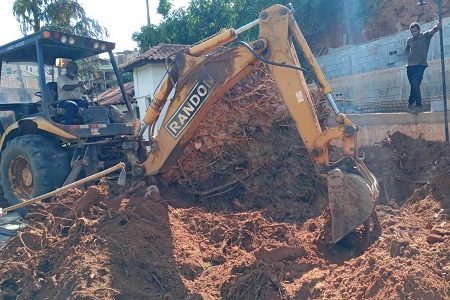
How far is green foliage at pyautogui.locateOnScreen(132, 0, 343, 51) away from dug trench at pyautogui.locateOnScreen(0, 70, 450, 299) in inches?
541

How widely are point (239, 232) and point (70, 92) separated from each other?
3.28 meters

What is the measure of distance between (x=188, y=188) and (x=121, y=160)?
1140 millimetres

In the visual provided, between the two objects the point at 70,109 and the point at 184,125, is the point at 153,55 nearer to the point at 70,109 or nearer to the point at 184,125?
the point at 70,109

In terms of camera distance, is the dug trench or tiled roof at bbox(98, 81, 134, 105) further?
tiled roof at bbox(98, 81, 134, 105)

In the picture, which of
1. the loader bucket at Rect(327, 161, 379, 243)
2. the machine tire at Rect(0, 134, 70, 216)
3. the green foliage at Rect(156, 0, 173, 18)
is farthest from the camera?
the green foliage at Rect(156, 0, 173, 18)

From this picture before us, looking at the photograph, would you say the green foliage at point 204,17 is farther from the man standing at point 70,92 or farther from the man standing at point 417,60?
the man standing at point 70,92

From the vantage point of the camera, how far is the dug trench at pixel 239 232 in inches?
147

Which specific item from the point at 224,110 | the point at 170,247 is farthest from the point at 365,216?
the point at 224,110

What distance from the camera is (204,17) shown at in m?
20.1

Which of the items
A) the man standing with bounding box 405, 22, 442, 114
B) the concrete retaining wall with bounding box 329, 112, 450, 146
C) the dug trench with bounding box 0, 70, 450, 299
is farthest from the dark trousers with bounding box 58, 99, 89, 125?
the man standing with bounding box 405, 22, 442, 114

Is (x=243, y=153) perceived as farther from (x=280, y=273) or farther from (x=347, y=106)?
(x=347, y=106)

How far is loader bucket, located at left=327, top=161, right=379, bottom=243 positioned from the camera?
4.27 m

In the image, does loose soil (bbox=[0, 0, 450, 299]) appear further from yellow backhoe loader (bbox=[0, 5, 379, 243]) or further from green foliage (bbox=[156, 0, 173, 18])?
green foliage (bbox=[156, 0, 173, 18])

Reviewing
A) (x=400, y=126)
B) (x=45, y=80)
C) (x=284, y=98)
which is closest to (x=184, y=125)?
(x=284, y=98)
